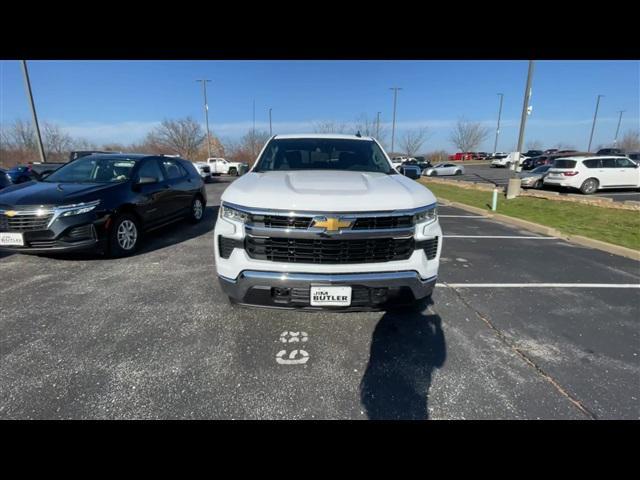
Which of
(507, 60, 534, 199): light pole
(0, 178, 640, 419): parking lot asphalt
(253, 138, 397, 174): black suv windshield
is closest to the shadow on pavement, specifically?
(0, 178, 640, 419): parking lot asphalt

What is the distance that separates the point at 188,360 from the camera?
2.43m

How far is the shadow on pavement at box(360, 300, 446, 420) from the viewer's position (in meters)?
2.00

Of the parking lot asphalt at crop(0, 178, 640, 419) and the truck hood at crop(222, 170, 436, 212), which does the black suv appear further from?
the truck hood at crop(222, 170, 436, 212)

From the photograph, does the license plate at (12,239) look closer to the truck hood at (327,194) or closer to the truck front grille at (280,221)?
the truck hood at (327,194)

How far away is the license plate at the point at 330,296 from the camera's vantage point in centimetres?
227

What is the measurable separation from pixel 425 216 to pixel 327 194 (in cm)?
85

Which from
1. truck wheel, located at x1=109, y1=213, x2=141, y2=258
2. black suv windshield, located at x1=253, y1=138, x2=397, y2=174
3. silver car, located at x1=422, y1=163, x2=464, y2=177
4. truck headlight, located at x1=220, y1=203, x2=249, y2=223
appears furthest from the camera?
silver car, located at x1=422, y1=163, x2=464, y2=177

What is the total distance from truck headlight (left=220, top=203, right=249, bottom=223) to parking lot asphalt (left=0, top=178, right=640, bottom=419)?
0.87m

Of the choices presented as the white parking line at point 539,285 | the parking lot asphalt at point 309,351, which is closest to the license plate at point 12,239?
the parking lot asphalt at point 309,351

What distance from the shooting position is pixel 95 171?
5.27 m
